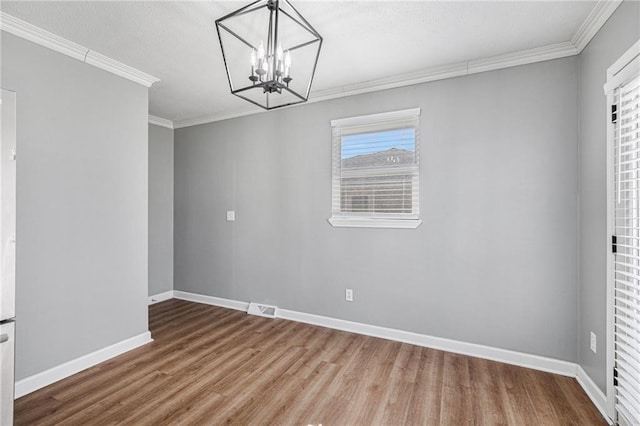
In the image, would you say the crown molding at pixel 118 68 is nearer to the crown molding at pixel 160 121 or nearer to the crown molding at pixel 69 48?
the crown molding at pixel 69 48

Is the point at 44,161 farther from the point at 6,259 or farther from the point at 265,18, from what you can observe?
the point at 265,18

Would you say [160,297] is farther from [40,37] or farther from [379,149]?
[379,149]

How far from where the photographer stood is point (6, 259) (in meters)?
1.66

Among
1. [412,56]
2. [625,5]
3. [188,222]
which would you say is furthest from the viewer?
[188,222]

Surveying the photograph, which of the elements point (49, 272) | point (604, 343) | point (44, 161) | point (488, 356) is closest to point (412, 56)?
point (604, 343)

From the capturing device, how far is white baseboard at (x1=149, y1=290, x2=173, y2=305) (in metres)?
4.45

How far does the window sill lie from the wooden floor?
1157 millimetres

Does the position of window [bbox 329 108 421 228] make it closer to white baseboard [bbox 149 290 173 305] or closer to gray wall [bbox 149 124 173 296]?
gray wall [bbox 149 124 173 296]

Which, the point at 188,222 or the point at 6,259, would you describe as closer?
the point at 6,259

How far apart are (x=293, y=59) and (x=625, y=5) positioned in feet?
7.33

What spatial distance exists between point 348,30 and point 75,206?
8.48 ft

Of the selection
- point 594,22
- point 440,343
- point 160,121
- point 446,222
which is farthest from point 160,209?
point 594,22

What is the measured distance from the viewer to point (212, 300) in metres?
4.38

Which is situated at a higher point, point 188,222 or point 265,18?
point 265,18
